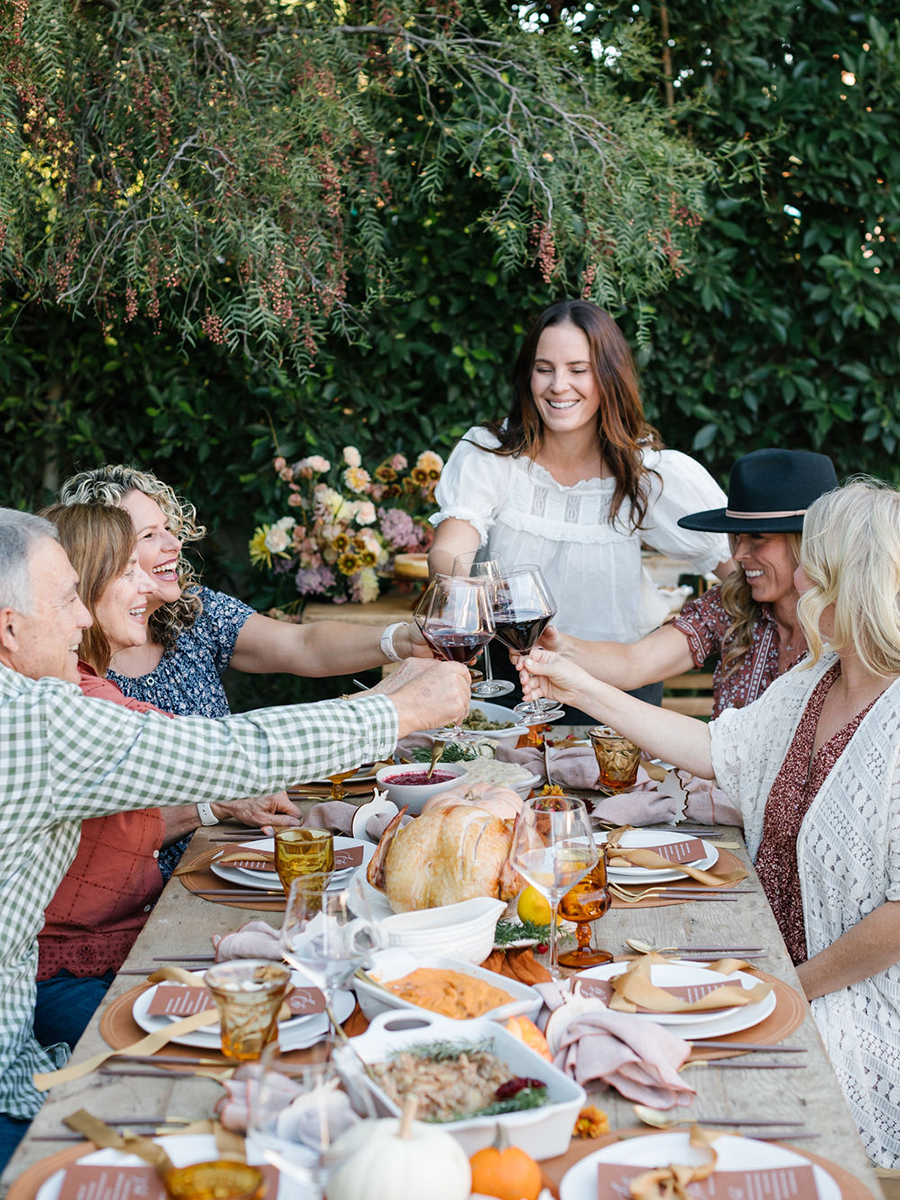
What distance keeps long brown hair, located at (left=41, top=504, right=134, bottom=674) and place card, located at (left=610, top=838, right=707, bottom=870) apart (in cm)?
109

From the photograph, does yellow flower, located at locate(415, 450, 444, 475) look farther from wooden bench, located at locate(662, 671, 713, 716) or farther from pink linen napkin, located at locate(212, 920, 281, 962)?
pink linen napkin, located at locate(212, 920, 281, 962)

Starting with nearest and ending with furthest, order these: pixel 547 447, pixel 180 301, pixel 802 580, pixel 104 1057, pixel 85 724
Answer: pixel 104 1057 → pixel 85 724 → pixel 802 580 → pixel 547 447 → pixel 180 301

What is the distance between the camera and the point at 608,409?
3066 millimetres

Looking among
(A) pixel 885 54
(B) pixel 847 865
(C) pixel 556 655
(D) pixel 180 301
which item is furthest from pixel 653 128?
(B) pixel 847 865

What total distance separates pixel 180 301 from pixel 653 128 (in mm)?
1784

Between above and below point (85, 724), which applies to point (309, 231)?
above

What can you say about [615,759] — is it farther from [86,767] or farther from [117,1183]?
[117,1183]

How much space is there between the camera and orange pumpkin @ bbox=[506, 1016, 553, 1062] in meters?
1.13

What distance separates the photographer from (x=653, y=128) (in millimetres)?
3656

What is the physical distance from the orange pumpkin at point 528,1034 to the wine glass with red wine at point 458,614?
0.77 meters

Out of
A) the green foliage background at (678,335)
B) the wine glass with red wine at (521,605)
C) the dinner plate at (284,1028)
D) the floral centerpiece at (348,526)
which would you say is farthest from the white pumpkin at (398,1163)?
the green foliage background at (678,335)

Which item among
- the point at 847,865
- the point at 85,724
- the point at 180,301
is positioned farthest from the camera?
the point at 180,301

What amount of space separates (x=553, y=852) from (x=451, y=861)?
0.13m

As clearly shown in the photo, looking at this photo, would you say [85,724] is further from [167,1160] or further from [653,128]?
[653,128]
